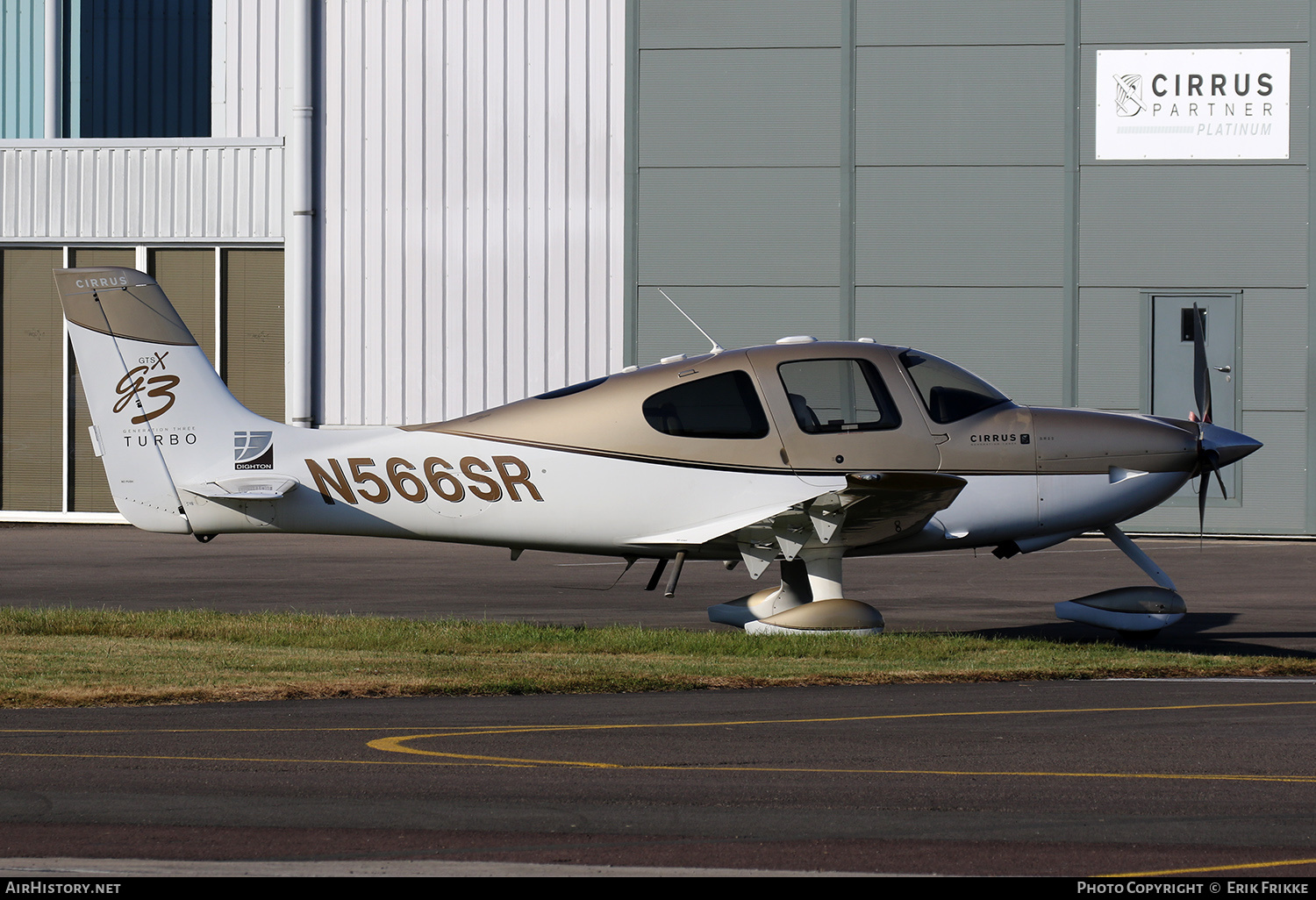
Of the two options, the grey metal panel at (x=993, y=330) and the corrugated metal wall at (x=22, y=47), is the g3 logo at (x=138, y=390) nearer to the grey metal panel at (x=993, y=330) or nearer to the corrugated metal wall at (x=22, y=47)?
the grey metal panel at (x=993, y=330)

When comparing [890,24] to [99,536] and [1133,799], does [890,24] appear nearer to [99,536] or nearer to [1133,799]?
[99,536]

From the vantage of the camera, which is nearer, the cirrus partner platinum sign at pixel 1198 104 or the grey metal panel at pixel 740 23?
the cirrus partner platinum sign at pixel 1198 104

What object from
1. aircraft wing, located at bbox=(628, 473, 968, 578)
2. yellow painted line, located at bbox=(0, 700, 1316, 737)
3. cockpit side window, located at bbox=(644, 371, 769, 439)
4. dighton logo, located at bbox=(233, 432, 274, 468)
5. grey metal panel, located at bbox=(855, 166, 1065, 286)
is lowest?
yellow painted line, located at bbox=(0, 700, 1316, 737)

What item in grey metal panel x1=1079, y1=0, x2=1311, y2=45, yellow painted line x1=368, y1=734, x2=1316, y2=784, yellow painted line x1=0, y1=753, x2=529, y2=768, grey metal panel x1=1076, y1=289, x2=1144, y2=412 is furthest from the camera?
grey metal panel x1=1076, y1=289, x2=1144, y2=412

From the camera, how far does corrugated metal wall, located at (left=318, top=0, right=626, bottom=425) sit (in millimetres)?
A: 26781

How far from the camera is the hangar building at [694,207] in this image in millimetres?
25875

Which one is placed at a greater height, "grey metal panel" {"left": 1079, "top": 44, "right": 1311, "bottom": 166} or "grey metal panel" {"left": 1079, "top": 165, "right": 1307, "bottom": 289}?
"grey metal panel" {"left": 1079, "top": 44, "right": 1311, "bottom": 166}

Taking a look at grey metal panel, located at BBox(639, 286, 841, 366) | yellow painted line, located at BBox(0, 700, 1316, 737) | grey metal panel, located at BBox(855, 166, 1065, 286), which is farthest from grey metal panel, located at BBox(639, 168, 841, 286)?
yellow painted line, located at BBox(0, 700, 1316, 737)

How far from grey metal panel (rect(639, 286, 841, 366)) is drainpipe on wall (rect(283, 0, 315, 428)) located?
606cm

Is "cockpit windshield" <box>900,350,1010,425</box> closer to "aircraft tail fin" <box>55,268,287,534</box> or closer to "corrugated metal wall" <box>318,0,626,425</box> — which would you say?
"aircraft tail fin" <box>55,268,287,534</box>

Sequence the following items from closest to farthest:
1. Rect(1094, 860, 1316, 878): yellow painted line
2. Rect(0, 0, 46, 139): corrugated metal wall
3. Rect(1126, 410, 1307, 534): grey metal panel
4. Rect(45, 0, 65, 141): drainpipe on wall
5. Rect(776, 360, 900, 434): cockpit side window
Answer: Rect(1094, 860, 1316, 878): yellow painted line < Rect(776, 360, 900, 434): cockpit side window < Rect(1126, 410, 1307, 534): grey metal panel < Rect(45, 0, 65, 141): drainpipe on wall < Rect(0, 0, 46, 139): corrugated metal wall

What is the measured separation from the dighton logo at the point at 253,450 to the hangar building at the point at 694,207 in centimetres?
1403

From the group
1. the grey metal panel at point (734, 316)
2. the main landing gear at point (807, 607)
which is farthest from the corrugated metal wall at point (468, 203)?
the main landing gear at point (807, 607)

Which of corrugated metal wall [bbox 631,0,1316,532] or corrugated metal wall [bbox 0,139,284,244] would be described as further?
corrugated metal wall [bbox 0,139,284,244]
